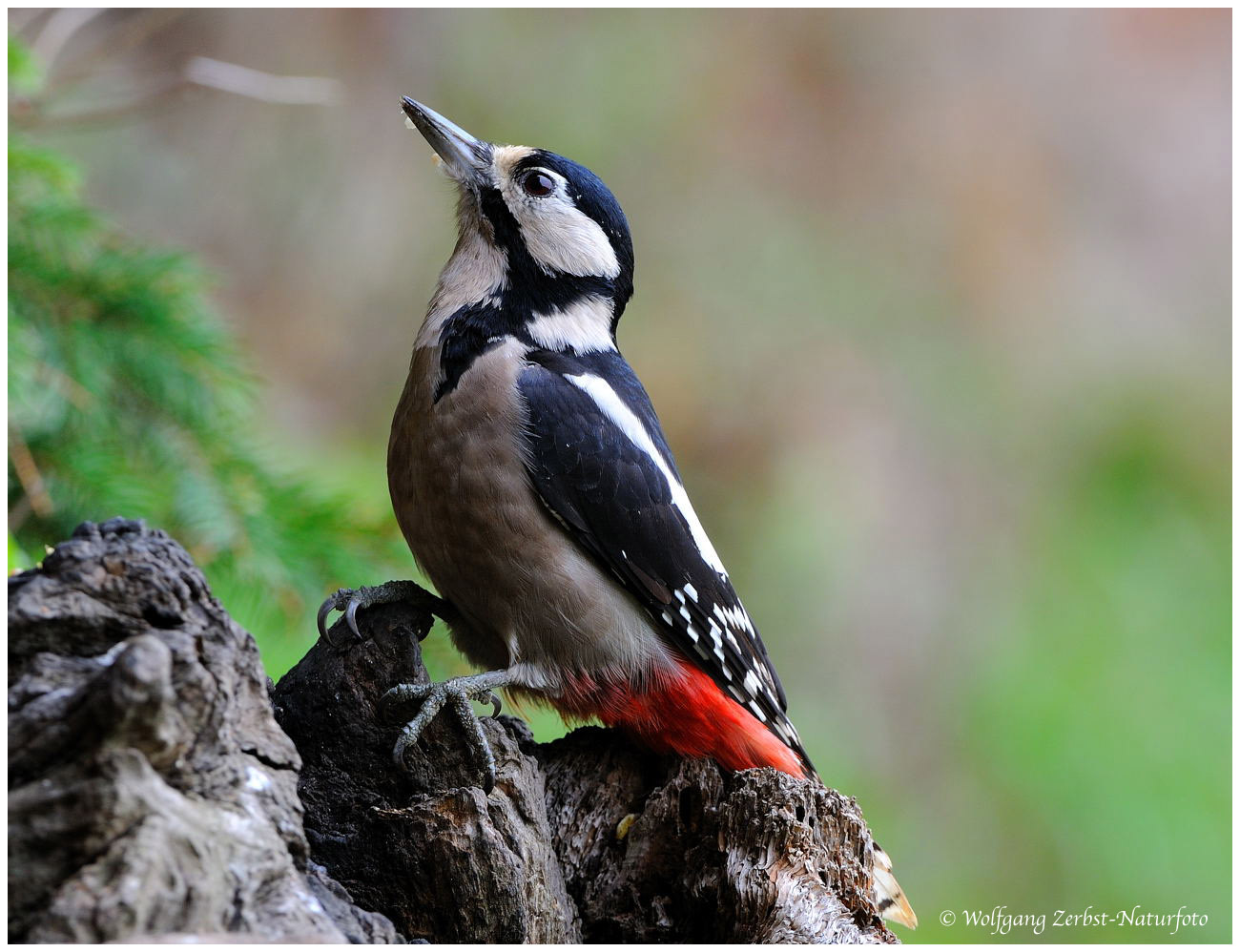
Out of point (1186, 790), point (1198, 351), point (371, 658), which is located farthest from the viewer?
point (1198, 351)

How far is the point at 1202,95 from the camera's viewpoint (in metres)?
7.47

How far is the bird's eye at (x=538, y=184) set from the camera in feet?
9.86

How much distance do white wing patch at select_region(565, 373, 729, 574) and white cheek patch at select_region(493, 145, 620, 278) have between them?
360mm

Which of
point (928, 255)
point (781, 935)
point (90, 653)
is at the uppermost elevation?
point (928, 255)

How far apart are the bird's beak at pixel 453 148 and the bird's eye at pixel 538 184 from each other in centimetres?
11

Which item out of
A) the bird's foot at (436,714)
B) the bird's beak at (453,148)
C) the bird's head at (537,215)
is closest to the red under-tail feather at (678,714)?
the bird's foot at (436,714)

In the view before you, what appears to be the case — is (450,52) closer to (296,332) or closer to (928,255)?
(296,332)

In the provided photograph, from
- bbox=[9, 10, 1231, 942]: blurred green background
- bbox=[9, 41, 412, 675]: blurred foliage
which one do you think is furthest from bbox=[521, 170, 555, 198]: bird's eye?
bbox=[9, 10, 1231, 942]: blurred green background

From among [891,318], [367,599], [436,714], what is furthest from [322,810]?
[891,318]

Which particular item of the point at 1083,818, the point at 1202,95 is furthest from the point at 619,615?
the point at 1202,95

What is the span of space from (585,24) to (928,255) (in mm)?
2384

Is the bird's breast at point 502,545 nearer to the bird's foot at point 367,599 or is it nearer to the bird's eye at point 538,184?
the bird's foot at point 367,599

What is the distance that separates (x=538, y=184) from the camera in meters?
3.02

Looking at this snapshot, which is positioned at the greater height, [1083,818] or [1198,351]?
[1198,351]
